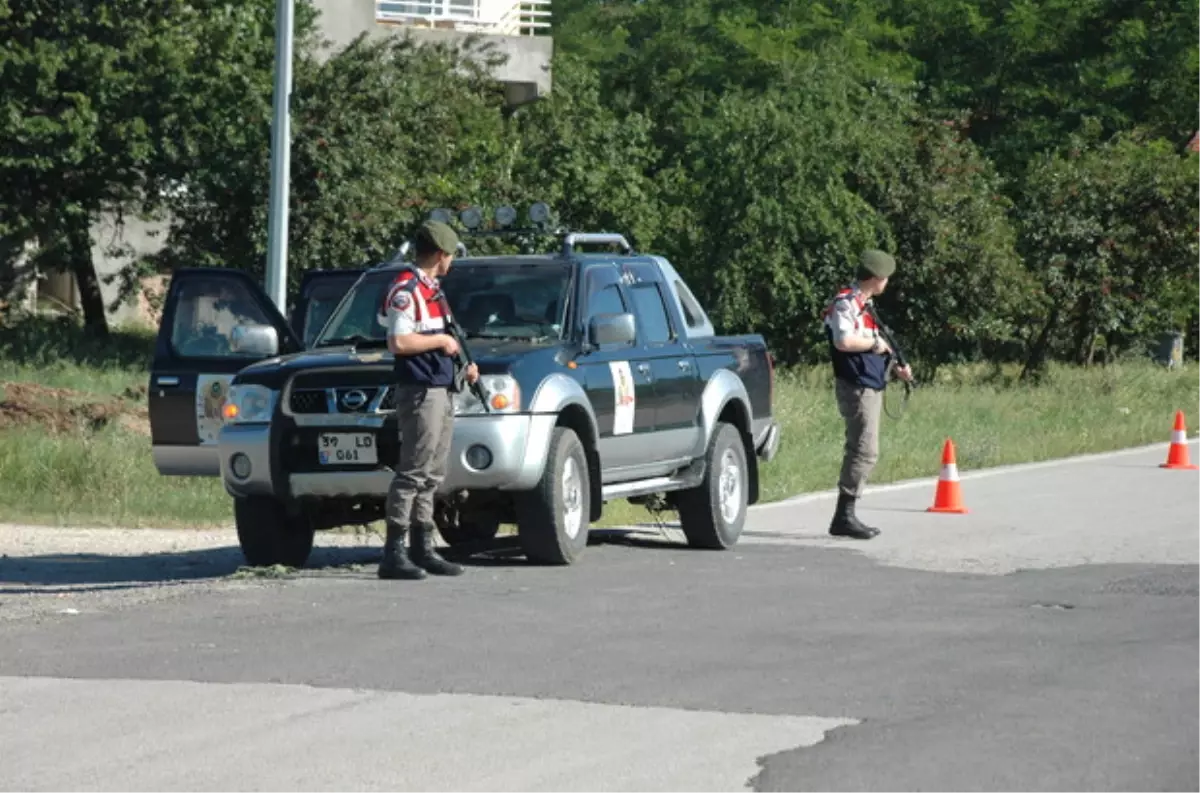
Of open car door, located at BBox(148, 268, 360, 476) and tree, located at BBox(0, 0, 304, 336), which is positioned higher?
tree, located at BBox(0, 0, 304, 336)

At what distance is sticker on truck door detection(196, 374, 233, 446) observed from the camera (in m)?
15.3

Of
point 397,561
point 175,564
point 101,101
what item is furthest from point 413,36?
point 397,561

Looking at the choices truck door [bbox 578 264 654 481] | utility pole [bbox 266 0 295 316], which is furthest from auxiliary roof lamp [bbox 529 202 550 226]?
utility pole [bbox 266 0 295 316]

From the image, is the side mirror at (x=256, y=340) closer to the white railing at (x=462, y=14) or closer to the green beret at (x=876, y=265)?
the green beret at (x=876, y=265)

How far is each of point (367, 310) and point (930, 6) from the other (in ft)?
136

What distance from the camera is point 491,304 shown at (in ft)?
46.2

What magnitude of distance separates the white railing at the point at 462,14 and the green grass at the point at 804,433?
29.5 ft

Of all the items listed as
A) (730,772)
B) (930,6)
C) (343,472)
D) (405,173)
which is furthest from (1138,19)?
(730,772)

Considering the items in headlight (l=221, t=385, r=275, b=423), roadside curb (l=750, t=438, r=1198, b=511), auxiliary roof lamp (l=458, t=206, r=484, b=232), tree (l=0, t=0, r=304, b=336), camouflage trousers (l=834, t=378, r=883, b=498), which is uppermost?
tree (l=0, t=0, r=304, b=336)

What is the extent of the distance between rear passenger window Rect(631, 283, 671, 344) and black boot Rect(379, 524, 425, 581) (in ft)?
10.2

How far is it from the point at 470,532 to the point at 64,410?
9391 millimetres

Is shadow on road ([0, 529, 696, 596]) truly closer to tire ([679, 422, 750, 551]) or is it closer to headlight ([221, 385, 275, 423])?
tire ([679, 422, 750, 551])

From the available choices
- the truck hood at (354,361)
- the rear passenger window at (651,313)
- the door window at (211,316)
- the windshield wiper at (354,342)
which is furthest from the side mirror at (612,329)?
the door window at (211,316)

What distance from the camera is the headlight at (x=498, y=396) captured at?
12.8m
